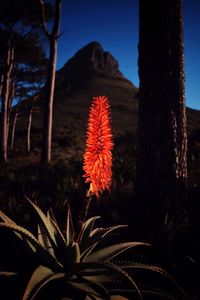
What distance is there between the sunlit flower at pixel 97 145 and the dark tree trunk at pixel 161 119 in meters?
2.35

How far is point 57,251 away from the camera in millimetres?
2932

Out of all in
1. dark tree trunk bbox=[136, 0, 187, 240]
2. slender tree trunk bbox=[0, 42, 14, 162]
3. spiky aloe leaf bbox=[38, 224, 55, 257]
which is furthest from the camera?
slender tree trunk bbox=[0, 42, 14, 162]

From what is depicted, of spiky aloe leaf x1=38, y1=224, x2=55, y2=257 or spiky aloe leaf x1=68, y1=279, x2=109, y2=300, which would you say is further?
spiky aloe leaf x1=38, y1=224, x2=55, y2=257

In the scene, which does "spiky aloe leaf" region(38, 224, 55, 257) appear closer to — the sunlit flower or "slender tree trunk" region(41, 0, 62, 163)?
the sunlit flower

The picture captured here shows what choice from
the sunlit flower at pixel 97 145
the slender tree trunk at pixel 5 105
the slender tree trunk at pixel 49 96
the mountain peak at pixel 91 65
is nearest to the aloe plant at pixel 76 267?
the sunlit flower at pixel 97 145

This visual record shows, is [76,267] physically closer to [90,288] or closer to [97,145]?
[90,288]

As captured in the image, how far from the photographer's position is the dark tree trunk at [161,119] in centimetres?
463

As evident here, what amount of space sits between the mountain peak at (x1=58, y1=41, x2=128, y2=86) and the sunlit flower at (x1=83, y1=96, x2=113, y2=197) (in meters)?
89.2

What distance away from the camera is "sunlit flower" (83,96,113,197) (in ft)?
7.91

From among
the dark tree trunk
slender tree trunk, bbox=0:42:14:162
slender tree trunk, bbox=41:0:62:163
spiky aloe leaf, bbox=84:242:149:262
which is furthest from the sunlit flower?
slender tree trunk, bbox=0:42:14:162

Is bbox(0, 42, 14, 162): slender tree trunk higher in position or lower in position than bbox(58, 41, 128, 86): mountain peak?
lower

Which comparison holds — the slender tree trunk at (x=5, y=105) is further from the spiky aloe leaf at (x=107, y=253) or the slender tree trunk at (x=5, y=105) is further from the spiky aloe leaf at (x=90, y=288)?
the spiky aloe leaf at (x=90, y=288)

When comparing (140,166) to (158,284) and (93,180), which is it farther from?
(93,180)

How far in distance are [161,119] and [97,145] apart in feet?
8.34
